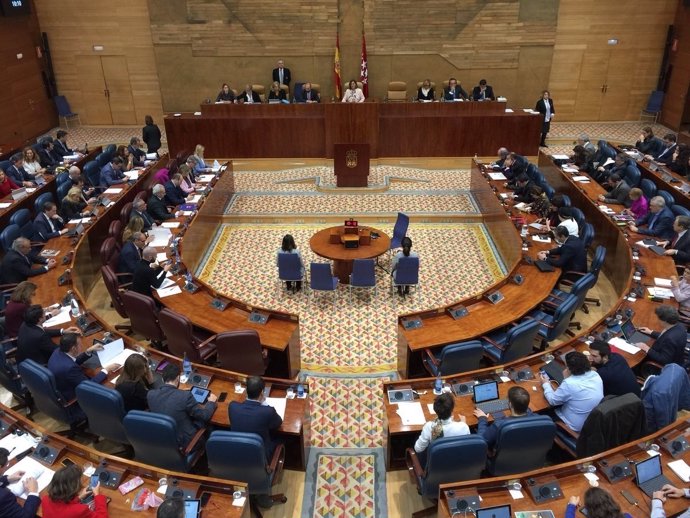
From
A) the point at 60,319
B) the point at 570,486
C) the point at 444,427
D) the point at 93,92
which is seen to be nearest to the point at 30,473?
the point at 60,319

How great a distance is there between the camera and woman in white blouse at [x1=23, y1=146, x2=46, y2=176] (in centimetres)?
1225

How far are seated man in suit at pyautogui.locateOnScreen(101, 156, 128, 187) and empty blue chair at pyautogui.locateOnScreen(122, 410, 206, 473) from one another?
8.34 metres

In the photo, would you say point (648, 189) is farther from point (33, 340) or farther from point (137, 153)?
point (137, 153)

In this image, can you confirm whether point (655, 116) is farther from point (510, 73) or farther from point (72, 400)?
point (72, 400)

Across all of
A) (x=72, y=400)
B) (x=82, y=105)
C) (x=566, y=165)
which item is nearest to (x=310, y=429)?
(x=72, y=400)

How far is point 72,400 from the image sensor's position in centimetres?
586

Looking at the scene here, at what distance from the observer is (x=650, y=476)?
14.7 feet

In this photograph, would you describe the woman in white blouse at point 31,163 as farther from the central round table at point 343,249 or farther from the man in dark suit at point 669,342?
the man in dark suit at point 669,342

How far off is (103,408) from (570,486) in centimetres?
442

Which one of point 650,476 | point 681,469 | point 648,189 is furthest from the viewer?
point 648,189

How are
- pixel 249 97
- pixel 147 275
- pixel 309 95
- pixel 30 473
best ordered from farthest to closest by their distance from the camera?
pixel 309 95 → pixel 249 97 → pixel 147 275 → pixel 30 473

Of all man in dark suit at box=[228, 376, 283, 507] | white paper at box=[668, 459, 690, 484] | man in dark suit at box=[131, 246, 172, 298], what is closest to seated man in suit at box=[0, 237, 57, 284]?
man in dark suit at box=[131, 246, 172, 298]

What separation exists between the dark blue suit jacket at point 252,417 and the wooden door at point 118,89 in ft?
58.9

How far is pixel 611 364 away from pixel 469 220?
713 centimetres
